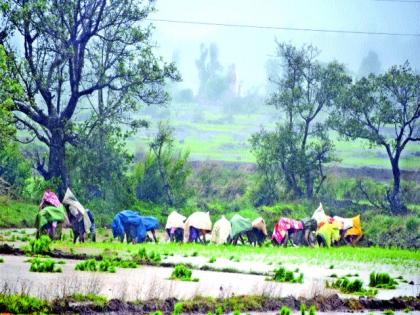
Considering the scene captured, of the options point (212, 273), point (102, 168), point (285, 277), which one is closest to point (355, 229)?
point (102, 168)

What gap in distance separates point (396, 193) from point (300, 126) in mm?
3826

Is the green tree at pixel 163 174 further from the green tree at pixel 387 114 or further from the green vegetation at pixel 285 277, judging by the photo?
the green vegetation at pixel 285 277

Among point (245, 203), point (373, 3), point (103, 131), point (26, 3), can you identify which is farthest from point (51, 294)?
point (245, 203)

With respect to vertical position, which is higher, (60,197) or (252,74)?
(252,74)

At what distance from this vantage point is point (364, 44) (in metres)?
30.0

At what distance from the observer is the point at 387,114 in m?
31.9

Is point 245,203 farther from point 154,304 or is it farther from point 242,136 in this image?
point 154,304

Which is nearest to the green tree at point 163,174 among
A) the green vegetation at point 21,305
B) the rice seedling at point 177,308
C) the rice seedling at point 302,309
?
the rice seedling at point 302,309

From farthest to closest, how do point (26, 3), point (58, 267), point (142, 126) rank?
point (142, 126)
point (26, 3)
point (58, 267)

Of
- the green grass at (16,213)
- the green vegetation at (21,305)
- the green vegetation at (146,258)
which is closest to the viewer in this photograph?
the green vegetation at (21,305)

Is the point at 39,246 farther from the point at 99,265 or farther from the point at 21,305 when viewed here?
the point at 21,305

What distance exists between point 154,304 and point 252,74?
22.6 metres

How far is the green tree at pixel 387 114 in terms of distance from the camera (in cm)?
3155

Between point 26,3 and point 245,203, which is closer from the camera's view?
point 26,3
